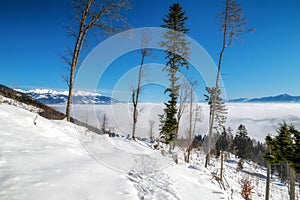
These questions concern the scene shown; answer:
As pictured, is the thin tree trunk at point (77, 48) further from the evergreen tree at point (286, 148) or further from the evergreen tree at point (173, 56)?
the evergreen tree at point (286, 148)

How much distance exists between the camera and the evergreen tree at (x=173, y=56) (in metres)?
16.2

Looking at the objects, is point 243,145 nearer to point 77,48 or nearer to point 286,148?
point 286,148

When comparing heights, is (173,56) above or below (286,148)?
above

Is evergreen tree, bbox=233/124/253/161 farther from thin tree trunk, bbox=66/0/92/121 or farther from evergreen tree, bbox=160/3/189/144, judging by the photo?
thin tree trunk, bbox=66/0/92/121

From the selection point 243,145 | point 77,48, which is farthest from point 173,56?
point 243,145

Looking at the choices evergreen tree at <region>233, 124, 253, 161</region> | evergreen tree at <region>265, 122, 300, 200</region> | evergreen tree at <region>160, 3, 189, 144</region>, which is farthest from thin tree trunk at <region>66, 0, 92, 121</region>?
evergreen tree at <region>233, 124, 253, 161</region>

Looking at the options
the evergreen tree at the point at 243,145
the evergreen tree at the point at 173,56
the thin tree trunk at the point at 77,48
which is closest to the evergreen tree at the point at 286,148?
the evergreen tree at the point at 173,56

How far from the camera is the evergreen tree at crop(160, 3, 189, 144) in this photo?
639 inches

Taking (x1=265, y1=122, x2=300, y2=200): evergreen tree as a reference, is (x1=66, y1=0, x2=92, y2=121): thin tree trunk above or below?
above

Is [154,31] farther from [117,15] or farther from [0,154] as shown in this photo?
[0,154]

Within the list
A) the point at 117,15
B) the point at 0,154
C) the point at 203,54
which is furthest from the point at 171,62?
the point at 0,154

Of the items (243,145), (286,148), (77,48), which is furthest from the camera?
(243,145)

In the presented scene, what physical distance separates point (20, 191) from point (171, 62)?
15.3 meters

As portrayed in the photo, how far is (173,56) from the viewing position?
16.3m
